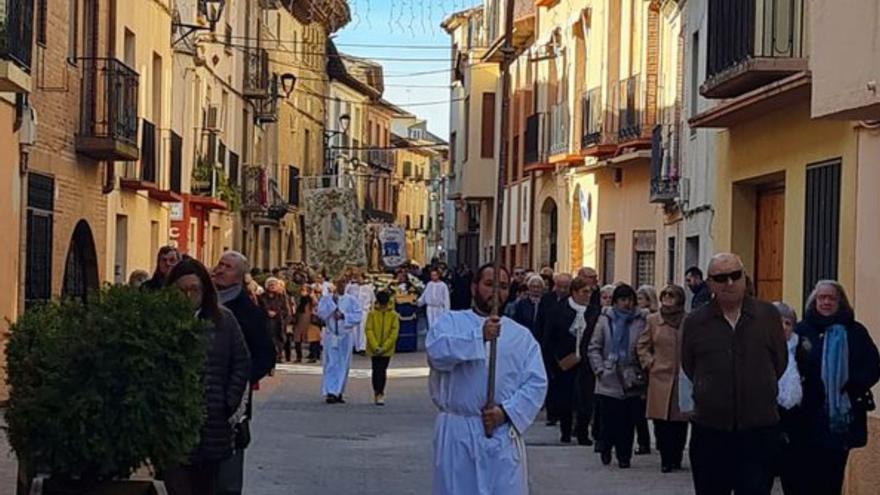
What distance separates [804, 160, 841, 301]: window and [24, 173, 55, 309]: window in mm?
8916

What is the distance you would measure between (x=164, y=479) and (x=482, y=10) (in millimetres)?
49064

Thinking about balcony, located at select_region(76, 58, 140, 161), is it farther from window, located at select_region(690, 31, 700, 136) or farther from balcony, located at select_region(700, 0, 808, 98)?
balcony, located at select_region(700, 0, 808, 98)

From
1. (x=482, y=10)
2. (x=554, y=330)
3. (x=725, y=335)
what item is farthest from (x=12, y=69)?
(x=482, y=10)

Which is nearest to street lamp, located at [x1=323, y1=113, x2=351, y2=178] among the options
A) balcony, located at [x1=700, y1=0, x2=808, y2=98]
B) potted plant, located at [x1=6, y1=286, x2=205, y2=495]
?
balcony, located at [x1=700, y1=0, x2=808, y2=98]

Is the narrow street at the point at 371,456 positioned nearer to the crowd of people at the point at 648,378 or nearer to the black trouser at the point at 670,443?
the black trouser at the point at 670,443

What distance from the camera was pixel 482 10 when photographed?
57500 mm

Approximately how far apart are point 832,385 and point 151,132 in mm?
18904

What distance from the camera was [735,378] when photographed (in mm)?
10281

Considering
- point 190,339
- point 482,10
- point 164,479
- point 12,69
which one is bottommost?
point 164,479

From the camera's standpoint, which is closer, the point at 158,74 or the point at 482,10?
the point at 158,74

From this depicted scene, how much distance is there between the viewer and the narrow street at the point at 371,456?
48.6 feet

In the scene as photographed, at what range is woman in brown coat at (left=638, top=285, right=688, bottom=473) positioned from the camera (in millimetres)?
15531

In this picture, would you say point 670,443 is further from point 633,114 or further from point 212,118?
point 212,118

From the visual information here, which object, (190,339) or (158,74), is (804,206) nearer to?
(190,339)
